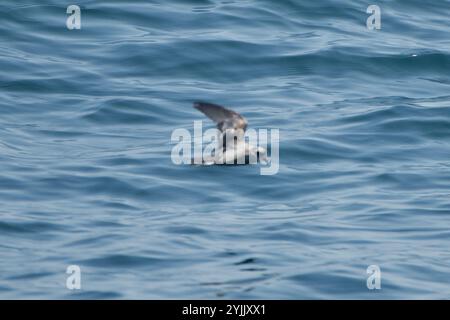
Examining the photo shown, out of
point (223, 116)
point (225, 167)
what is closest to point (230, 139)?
point (223, 116)

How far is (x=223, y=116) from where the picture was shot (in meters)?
15.7

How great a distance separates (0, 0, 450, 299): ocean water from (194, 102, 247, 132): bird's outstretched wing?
1282 mm

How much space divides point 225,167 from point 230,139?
256 centimetres

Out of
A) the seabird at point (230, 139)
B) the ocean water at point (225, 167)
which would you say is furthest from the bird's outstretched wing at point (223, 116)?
the ocean water at point (225, 167)

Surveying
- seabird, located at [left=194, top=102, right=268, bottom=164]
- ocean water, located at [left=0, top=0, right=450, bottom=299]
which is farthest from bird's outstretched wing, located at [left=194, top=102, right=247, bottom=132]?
ocean water, located at [left=0, top=0, right=450, bottom=299]

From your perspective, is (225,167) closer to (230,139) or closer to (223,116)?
(230,139)

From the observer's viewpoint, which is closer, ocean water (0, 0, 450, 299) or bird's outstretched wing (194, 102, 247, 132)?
ocean water (0, 0, 450, 299)

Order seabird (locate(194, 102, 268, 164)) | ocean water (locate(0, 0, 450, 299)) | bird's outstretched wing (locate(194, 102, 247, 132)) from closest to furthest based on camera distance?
ocean water (locate(0, 0, 450, 299)), bird's outstretched wing (locate(194, 102, 247, 132)), seabird (locate(194, 102, 268, 164))

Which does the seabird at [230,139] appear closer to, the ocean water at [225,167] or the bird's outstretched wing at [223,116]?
the bird's outstretched wing at [223,116]

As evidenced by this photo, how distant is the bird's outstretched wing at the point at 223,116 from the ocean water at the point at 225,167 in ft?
4.21

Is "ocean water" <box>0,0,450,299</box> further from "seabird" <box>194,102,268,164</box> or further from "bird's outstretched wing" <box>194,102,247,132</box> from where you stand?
"bird's outstretched wing" <box>194,102,247,132</box>

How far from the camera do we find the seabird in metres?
15.6

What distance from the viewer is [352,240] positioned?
15969 mm
